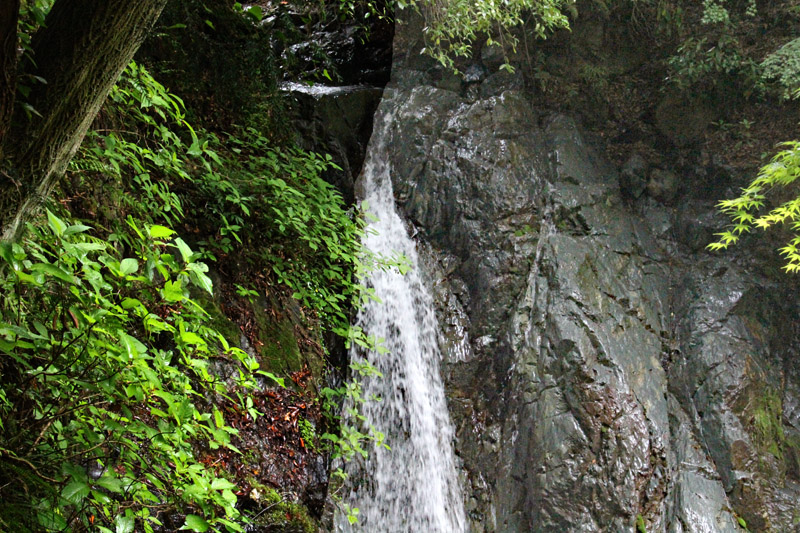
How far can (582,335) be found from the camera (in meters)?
6.04

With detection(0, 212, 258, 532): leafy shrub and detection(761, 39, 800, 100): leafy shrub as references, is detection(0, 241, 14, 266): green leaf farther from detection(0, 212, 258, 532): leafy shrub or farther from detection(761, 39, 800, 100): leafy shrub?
detection(761, 39, 800, 100): leafy shrub

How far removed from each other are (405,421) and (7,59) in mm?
4973

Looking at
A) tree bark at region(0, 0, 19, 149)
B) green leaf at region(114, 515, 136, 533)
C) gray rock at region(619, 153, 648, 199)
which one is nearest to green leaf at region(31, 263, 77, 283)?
tree bark at region(0, 0, 19, 149)

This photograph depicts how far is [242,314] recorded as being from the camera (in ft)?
12.6

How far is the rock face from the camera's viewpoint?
552 cm

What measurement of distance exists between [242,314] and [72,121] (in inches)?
99.9

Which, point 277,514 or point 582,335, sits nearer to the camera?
point 277,514

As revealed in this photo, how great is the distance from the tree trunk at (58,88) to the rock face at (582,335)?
5343 mm

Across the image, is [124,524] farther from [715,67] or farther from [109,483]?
[715,67]

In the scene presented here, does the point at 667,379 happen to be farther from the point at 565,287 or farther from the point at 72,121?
the point at 72,121

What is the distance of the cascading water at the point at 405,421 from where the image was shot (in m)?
5.08

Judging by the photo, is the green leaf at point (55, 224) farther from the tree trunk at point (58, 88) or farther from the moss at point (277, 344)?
the moss at point (277, 344)

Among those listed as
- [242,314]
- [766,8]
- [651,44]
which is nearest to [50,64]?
[242,314]

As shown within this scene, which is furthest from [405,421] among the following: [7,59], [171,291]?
[7,59]
